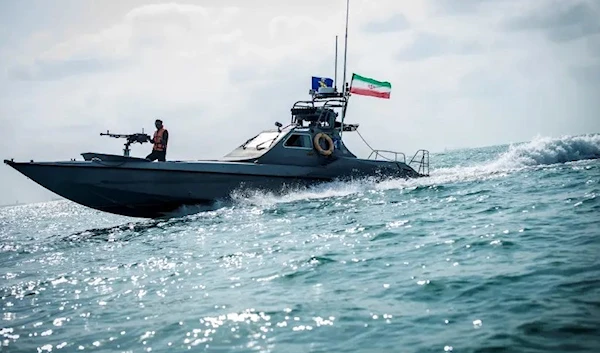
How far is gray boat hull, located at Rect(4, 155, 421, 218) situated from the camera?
49.5ft

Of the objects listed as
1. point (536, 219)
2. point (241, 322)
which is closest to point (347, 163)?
point (536, 219)

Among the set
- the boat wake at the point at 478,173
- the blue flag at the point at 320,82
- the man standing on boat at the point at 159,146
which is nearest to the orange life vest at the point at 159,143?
the man standing on boat at the point at 159,146

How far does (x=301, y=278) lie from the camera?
23.5 feet

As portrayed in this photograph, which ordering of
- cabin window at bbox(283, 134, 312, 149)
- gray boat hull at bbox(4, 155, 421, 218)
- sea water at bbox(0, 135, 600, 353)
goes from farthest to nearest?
1. cabin window at bbox(283, 134, 312, 149)
2. gray boat hull at bbox(4, 155, 421, 218)
3. sea water at bbox(0, 135, 600, 353)

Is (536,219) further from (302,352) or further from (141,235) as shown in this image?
(141,235)

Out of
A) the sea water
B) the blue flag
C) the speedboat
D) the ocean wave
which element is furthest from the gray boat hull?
the ocean wave

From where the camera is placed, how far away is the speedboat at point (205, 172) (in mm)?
15172

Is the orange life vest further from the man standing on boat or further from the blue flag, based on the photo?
the blue flag

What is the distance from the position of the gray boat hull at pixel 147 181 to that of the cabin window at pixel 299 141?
3.32ft

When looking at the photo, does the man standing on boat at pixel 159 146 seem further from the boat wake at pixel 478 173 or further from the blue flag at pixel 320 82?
the blue flag at pixel 320 82

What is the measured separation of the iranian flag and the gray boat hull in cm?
444

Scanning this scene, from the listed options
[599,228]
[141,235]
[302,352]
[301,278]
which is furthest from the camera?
[141,235]

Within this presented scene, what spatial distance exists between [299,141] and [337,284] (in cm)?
1161

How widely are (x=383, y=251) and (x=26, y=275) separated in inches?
251
